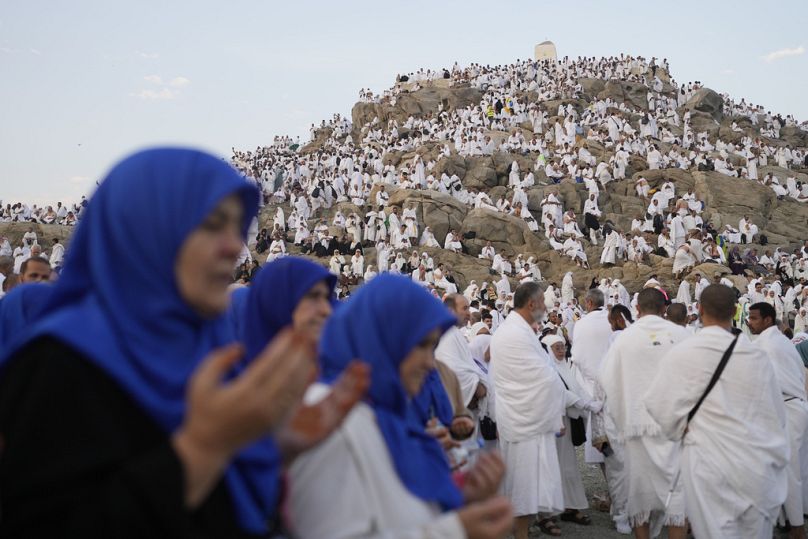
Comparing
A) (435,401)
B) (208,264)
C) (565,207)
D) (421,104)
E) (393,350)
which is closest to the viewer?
(208,264)

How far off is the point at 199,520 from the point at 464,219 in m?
26.8

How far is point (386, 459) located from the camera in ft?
5.83

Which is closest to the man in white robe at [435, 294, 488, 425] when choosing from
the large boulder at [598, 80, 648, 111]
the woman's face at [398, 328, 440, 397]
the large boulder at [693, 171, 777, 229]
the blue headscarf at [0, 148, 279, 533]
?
the woman's face at [398, 328, 440, 397]

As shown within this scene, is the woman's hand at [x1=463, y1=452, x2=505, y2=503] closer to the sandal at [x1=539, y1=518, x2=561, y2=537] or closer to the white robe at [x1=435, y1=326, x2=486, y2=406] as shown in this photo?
the white robe at [x1=435, y1=326, x2=486, y2=406]

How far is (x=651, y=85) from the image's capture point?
47156 mm

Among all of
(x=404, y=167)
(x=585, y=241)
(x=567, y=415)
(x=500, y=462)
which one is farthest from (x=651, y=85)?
(x=500, y=462)

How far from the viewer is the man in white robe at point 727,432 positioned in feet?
14.2

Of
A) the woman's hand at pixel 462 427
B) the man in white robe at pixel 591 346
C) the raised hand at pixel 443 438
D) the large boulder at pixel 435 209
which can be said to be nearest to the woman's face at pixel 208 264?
the raised hand at pixel 443 438

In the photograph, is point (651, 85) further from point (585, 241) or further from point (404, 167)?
point (585, 241)

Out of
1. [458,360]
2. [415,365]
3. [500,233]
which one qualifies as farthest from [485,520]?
[500,233]

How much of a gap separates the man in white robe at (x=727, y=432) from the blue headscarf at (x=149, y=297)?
3598 mm

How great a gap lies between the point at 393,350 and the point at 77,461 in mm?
971

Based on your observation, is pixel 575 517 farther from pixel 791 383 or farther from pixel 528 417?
pixel 791 383

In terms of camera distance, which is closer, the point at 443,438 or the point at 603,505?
the point at 443,438
